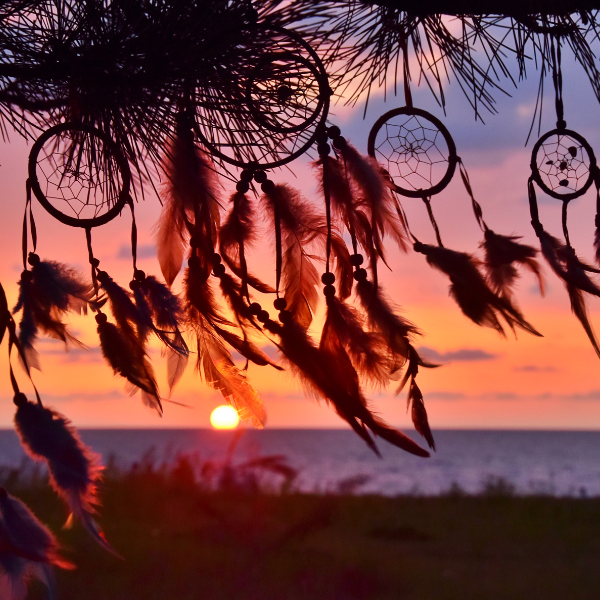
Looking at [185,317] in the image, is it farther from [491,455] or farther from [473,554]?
[491,455]

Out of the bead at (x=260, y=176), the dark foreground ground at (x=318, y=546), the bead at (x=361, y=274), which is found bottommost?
the dark foreground ground at (x=318, y=546)

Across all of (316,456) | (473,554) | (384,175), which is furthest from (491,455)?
(384,175)

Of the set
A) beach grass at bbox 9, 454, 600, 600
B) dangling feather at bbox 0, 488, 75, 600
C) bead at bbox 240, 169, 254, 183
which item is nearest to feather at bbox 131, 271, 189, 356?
bead at bbox 240, 169, 254, 183

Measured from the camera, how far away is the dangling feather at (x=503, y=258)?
1235mm

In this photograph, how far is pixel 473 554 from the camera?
625cm

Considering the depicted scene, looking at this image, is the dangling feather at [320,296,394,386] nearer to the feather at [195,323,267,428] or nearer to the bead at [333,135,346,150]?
the feather at [195,323,267,428]

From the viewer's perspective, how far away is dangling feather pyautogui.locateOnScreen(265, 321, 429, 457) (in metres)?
1.03

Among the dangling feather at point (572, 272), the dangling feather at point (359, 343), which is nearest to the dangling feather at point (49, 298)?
the dangling feather at point (359, 343)

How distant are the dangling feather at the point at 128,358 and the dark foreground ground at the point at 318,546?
12.9 ft

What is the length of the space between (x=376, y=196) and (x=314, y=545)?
5188 millimetres

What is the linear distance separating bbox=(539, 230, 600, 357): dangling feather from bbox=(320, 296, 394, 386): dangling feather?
1.43ft

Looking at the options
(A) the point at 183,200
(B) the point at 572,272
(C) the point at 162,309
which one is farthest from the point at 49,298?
(B) the point at 572,272

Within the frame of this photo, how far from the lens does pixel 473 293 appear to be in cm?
117

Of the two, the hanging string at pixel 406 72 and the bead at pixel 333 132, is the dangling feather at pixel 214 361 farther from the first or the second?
the hanging string at pixel 406 72
